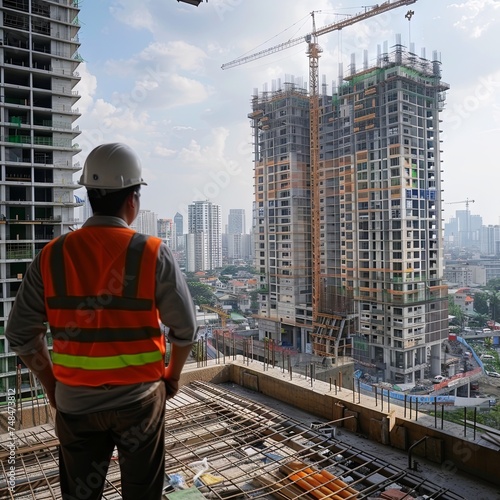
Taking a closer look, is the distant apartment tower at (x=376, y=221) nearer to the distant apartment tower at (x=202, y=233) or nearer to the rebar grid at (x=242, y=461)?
the distant apartment tower at (x=202, y=233)

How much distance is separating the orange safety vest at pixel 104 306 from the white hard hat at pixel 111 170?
11 centimetres

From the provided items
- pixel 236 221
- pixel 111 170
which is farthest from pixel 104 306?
pixel 236 221

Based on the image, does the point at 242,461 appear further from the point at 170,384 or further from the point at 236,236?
the point at 236,236

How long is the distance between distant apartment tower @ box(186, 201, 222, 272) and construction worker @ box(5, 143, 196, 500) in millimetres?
7361

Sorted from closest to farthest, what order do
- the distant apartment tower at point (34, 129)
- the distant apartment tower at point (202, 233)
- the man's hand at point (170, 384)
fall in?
1. the man's hand at point (170, 384)
2. the distant apartment tower at point (34, 129)
3. the distant apartment tower at point (202, 233)

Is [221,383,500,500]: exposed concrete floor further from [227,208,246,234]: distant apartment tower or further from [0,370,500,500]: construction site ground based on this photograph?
[227,208,246,234]: distant apartment tower

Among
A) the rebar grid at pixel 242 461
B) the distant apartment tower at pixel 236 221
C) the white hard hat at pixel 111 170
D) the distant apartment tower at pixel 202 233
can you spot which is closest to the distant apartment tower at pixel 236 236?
the distant apartment tower at pixel 236 221

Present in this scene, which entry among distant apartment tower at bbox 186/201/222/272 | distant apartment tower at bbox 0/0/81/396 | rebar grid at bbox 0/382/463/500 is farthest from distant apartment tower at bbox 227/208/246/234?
rebar grid at bbox 0/382/463/500

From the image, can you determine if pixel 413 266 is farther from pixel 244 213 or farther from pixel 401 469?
pixel 401 469

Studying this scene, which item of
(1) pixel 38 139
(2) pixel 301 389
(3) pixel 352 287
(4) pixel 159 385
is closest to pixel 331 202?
(3) pixel 352 287

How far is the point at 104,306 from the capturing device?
0.79 metres

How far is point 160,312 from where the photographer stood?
2.67ft

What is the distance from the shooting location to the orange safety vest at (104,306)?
2.58ft

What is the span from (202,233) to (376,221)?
346cm
